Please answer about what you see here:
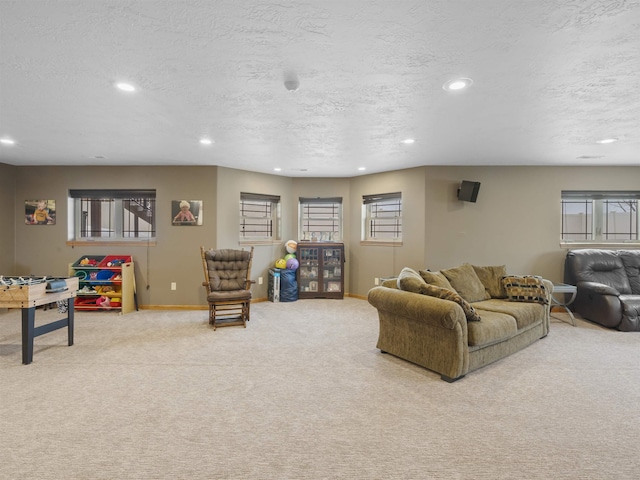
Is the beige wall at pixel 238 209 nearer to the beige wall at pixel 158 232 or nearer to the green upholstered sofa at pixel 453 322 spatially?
the beige wall at pixel 158 232

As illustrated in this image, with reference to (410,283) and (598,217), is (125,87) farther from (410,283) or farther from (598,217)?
(598,217)

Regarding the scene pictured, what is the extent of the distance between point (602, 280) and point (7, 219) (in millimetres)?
9707

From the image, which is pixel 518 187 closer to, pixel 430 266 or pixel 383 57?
pixel 430 266

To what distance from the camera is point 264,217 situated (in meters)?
6.20

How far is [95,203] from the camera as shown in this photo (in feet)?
18.3

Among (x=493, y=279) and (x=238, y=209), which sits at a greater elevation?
(x=238, y=209)

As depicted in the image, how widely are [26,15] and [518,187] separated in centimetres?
611

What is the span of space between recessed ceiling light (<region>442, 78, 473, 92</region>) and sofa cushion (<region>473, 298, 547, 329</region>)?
7.10 ft

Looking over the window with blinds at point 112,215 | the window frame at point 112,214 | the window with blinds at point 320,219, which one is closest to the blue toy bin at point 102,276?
the window frame at point 112,214

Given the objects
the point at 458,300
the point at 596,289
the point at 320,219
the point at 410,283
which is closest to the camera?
the point at 458,300

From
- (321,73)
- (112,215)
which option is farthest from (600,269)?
(112,215)

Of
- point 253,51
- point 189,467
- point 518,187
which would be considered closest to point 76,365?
point 189,467

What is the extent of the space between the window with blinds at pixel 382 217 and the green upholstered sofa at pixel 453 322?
6.85 feet

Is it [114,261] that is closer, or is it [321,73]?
[321,73]
